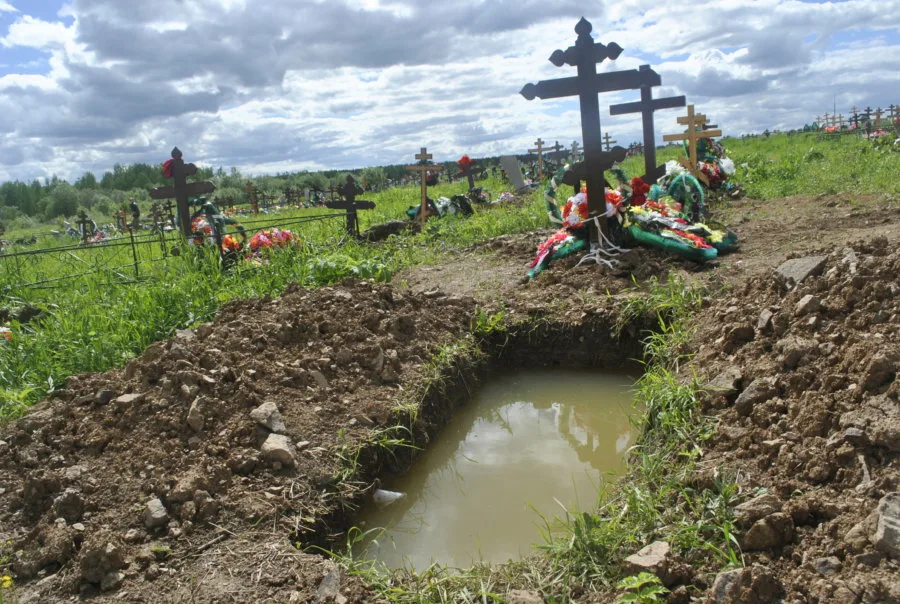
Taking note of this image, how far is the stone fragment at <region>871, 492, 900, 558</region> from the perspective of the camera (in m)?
1.82

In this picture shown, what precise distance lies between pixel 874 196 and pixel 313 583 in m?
9.19

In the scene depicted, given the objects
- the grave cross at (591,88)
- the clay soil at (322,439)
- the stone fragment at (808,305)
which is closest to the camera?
the clay soil at (322,439)

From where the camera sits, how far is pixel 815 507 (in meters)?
2.14

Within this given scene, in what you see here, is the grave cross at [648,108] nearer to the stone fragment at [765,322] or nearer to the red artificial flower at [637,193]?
the red artificial flower at [637,193]

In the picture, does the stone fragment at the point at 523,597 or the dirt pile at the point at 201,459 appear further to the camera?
the dirt pile at the point at 201,459

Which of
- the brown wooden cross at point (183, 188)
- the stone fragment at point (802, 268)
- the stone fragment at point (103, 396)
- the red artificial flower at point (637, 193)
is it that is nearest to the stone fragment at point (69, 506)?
the stone fragment at point (103, 396)

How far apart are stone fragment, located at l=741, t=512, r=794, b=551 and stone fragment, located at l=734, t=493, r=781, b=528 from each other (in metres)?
0.05

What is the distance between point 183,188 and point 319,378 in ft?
13.7

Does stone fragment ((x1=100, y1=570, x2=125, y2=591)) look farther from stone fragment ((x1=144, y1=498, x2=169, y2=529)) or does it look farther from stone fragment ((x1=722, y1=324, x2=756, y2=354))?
stone fragment ((x1=722, y1=324, x2=756, y2=354))

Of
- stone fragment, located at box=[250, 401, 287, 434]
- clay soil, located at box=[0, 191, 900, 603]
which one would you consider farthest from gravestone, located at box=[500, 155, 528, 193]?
stone fragment, located at box=[250, 401, 287, 434]

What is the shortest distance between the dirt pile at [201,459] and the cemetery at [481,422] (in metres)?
0.01

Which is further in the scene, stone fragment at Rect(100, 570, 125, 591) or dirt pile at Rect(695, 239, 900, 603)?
stone fragment at Rect(100, 570, 125, 591)

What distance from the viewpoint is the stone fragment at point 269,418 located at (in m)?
3.19

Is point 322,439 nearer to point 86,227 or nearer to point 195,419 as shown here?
point 195,419
